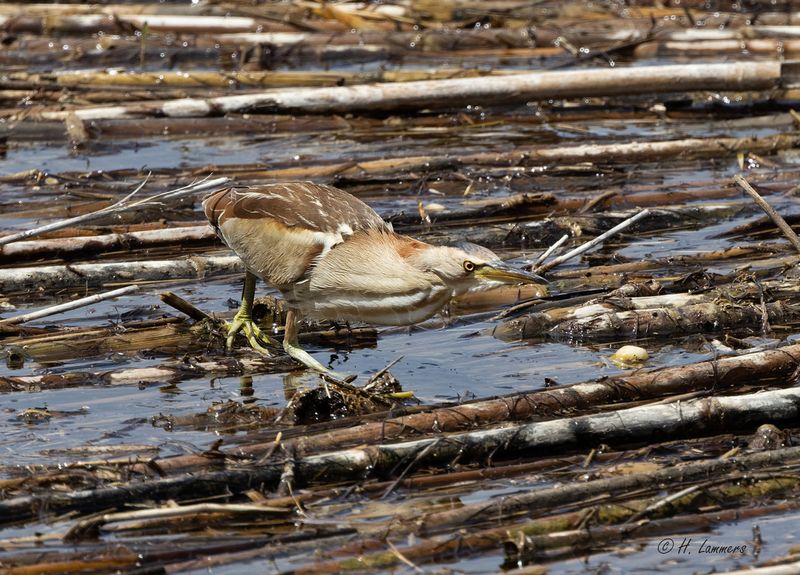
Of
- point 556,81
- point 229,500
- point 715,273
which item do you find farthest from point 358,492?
point 556,81

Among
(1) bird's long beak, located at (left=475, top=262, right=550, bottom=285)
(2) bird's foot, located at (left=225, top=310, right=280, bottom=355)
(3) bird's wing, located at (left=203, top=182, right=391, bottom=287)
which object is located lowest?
(2) bird's foot, located at (left=225, top=310, right=280, bottom=355)

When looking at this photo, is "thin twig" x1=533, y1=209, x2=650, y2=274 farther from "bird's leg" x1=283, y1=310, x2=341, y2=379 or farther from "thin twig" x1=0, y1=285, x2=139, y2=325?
"thin twig" x1=0, y1=285, x2=139, y2=325

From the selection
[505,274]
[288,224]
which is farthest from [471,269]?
[288,224]

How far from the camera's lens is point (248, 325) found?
5.89 meters

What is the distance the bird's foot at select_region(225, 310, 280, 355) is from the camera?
579cm

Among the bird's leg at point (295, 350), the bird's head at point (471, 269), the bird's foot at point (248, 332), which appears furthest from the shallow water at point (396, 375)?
the bird's head at point (471, 269)

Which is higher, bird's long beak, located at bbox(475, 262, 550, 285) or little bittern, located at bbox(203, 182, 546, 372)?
bird's long beak, located at bbox(475, 262, 550, 285)

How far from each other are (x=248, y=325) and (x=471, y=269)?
58.5 inches

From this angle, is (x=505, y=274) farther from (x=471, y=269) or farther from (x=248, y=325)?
(x=248, y=325)

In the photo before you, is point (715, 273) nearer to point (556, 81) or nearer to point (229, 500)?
point (229, 500)

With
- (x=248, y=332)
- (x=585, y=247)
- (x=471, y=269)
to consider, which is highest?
(x=471, y=269)

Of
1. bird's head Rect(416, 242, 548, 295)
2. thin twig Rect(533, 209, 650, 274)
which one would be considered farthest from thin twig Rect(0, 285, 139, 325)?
thin twig Rect(533, 209, 650, 274)

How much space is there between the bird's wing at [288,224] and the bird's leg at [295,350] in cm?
18

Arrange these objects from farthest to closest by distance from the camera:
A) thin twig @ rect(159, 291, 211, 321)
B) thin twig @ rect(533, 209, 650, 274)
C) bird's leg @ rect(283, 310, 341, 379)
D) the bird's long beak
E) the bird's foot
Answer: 1. thin twig @ rect(533, 209, 650, 274)
2. the bird's foot
3. thin twig @ rect(159, 291, 211, 321)
4. bird's leg @ rect(283, 310, 341, 379)
5. the bird's long beak
